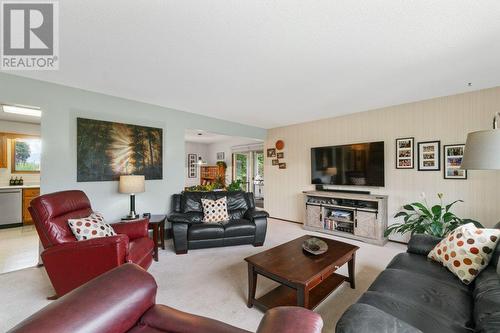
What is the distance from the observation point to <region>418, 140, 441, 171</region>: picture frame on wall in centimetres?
347

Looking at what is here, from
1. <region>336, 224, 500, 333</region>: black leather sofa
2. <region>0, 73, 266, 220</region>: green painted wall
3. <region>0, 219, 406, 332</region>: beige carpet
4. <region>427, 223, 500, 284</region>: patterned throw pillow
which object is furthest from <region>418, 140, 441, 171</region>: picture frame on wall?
<region>0, 73, 266, 220</region>: green painted wall

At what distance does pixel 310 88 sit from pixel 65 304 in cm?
319

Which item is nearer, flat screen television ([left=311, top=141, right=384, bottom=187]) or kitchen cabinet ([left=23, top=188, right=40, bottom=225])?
flat screen television ([left=311, top=141, right=384, bottom=187])

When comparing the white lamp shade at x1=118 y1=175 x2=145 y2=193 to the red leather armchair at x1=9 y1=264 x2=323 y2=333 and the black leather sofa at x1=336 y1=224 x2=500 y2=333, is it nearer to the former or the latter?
the red leather armchair at x1=9 y1=264 x2=323 y2=333

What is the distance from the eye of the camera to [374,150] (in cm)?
405

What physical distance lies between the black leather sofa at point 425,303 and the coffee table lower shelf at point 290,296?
0.59m

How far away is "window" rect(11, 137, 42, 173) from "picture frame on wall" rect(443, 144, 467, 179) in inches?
319

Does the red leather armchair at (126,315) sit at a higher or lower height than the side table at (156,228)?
higher

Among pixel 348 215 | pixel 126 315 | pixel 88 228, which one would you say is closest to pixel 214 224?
pixel 88 228

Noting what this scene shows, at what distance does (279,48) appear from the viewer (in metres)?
2.10

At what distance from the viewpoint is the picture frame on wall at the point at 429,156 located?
11.4 ft

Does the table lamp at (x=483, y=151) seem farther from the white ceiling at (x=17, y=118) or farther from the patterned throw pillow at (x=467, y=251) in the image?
the white ceiling at (x=17, y=118)

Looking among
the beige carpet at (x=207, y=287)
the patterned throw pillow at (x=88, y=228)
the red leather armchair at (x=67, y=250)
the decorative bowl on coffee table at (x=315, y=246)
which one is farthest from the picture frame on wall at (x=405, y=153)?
the patterned throw pillow at (x=88, y=228)

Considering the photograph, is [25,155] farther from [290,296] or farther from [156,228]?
[290,296]
